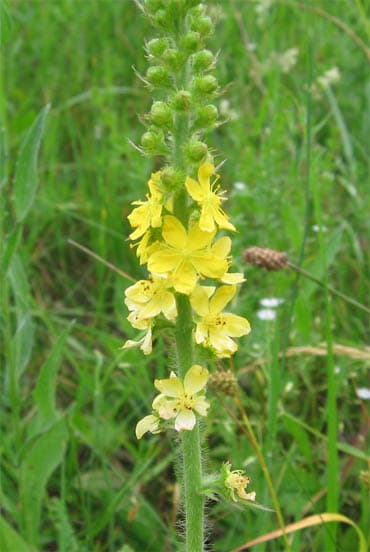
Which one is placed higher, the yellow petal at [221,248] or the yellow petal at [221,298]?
the yellow petal at [221,248]

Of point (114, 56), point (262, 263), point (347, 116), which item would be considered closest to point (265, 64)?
point (347, 116)

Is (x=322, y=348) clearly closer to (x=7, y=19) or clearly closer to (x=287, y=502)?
(x=287, y=502)

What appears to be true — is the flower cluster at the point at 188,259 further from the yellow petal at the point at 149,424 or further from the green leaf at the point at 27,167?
the green leaf at the point at 27,167

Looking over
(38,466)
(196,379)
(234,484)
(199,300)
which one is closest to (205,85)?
(199,300)

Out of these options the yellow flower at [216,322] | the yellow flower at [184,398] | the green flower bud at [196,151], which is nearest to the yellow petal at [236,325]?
the yellow flower at [216,322]

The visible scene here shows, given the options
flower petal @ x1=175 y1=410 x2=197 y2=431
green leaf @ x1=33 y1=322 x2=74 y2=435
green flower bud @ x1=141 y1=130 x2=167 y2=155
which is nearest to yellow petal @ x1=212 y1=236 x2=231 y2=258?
green flower bud @ x1=141 y1=130 x2=167 y2=155

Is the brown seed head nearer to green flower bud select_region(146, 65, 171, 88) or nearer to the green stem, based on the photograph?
the green stem
